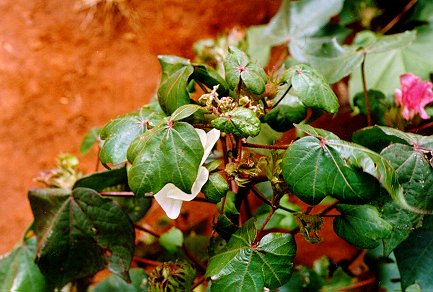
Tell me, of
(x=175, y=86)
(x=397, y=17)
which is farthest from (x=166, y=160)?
(x=397, y=17)

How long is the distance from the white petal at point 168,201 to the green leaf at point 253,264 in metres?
0.11

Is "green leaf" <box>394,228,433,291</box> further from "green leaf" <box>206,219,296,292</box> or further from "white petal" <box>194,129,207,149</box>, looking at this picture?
"white petal" <box>194,129,207,149</box>

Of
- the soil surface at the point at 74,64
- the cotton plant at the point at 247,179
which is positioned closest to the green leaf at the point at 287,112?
the cotton plant at the point at 247,179

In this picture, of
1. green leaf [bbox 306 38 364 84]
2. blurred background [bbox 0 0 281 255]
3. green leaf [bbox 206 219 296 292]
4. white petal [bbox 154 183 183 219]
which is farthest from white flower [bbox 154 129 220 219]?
blurred background [bbox 0 0 281 255]

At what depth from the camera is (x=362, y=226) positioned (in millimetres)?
451

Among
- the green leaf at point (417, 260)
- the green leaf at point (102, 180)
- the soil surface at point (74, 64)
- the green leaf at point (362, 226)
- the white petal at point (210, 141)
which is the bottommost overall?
the green leaf at point (417, 260)

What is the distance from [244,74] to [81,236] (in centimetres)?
49

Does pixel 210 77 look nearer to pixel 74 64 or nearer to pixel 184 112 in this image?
pixel 184 112

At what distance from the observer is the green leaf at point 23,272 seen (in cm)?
75

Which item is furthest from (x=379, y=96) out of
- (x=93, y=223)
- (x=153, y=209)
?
(x=153, y=209)

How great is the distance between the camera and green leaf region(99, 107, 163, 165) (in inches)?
19.4

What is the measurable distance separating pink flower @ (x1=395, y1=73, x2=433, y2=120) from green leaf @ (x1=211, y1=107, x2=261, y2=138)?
1.41 feet

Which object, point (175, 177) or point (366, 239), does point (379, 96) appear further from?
point (175, 177)

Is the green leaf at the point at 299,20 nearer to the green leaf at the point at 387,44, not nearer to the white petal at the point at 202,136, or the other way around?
the green leaf at the point at 387,44
